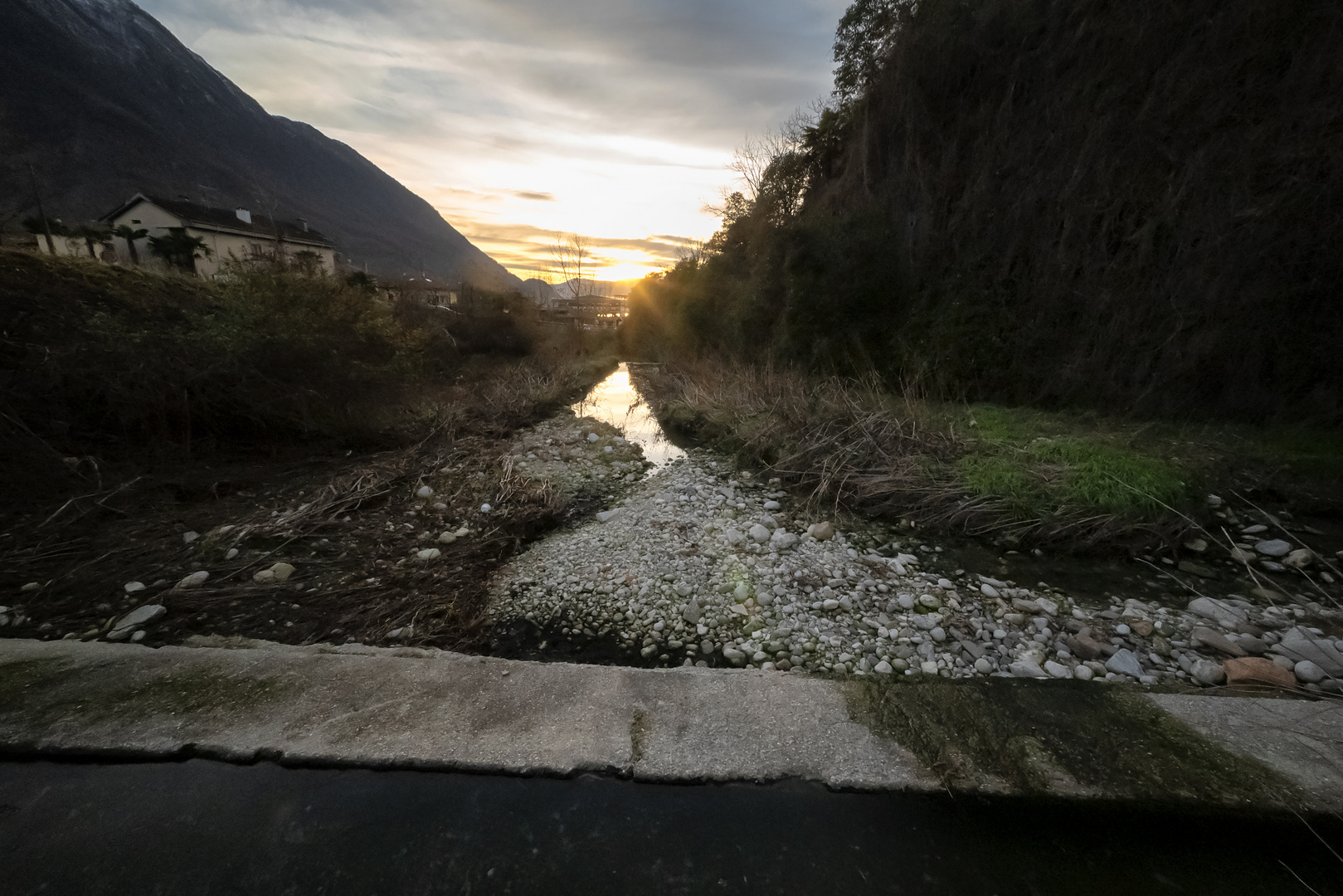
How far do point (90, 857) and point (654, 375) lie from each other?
15.8 m

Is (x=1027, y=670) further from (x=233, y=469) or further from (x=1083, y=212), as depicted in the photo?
(x=1083, y=212)

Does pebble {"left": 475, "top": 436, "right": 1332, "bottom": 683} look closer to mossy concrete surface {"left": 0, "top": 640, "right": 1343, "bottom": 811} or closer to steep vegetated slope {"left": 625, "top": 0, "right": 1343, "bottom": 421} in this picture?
mossy concrete surface {"left": 0, "top": 640, "right": 1343, "bottom": 811}

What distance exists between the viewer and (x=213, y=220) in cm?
2845

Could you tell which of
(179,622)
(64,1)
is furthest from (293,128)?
(179,622)

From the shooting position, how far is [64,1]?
86938mm

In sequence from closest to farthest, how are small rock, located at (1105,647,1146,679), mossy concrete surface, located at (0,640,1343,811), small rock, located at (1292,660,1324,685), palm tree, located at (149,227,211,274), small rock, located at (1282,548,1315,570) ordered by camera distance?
mossy concrete surface, located at (0,640,1343,811), small rock, located at (1292,660,1324,685), small rock, located at (1105,647,1146,679), small rock, located at (1282,548,1315,570), palm tree, located at (149,227,211,274)

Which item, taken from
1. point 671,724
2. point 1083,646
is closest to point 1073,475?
point 1083,646

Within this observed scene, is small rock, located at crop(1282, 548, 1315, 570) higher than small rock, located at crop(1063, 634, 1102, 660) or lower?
A: higher

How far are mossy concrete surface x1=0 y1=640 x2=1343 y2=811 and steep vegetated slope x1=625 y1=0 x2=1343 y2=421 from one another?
695 centimetres

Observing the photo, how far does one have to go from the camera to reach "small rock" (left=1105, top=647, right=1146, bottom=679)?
9.54ft

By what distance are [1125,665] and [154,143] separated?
318ft

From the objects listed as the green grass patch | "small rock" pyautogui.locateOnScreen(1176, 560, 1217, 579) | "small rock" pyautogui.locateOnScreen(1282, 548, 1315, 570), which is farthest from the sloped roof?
"small rock" pyautogui.locateOnScreen(1282, 548, 1315, 570)

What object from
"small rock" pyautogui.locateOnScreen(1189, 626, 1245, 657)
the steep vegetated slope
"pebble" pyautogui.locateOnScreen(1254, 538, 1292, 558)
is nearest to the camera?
"small rock" pyautogui.locateOnScreen(1189, 626, 1245, 657)

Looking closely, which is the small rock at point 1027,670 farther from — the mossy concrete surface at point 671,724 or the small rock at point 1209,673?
the small rock at point 1209,673
